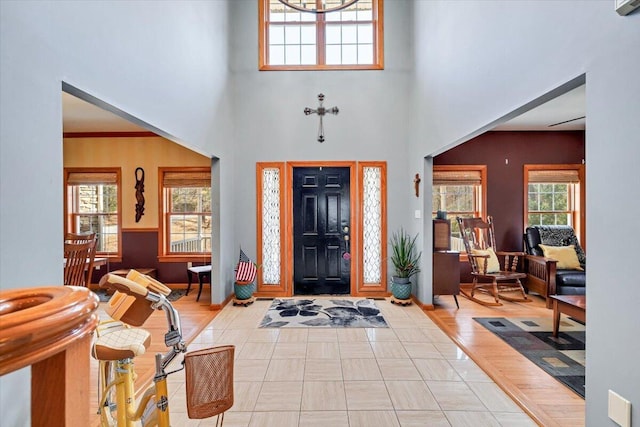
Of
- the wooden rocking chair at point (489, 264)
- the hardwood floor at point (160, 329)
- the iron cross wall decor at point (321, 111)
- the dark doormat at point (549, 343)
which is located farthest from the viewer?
the iron cross wall decor at point (321, 111)

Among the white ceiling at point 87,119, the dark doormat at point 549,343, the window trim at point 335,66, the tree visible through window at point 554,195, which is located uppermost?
the window trim at point 335,66

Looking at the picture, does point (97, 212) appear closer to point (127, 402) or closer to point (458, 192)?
point (127, 402)

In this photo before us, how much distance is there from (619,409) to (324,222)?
4.17m

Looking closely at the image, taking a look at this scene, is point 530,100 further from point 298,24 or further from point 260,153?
point 298,24

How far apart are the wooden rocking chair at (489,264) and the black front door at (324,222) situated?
1.78m

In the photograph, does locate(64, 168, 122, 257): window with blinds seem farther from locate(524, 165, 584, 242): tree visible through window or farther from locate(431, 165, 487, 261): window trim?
locate(524, 165, 584, 242): tree visible through window

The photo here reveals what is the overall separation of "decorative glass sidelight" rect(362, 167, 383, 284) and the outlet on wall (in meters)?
3.86

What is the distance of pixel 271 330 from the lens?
4.03m

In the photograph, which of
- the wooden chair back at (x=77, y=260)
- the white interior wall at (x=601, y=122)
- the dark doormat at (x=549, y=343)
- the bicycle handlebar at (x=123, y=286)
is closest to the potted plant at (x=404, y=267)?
the dark doormat at (x=549, y=343)

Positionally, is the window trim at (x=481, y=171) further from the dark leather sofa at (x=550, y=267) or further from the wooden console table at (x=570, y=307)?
the wooden console table at (x=570, y=307)

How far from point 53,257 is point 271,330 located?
2.57 metres

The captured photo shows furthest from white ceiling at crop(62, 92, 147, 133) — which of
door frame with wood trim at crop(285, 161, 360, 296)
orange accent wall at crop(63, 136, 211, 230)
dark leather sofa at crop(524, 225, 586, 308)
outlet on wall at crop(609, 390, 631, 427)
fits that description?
dark leather sofa at crop(524, 225, 586, 308)

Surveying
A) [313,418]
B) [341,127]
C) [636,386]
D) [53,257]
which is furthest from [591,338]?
[341,127]

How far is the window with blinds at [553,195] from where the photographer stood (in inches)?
235
